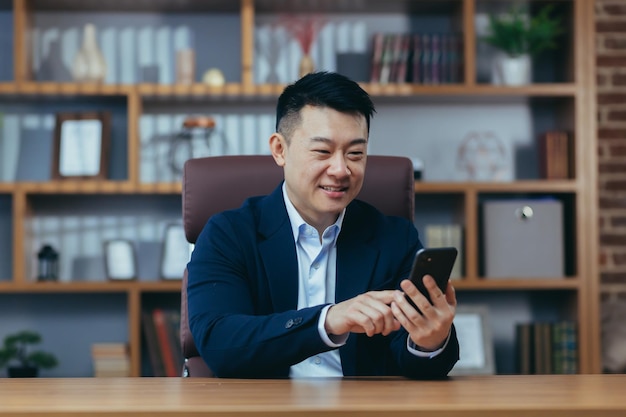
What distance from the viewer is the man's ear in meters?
1.86

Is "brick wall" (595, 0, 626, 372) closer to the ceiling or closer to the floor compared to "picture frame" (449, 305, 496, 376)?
closer to the ceiling

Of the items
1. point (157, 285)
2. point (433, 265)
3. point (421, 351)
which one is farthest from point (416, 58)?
point (433, 265)

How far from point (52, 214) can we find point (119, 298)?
0.43m

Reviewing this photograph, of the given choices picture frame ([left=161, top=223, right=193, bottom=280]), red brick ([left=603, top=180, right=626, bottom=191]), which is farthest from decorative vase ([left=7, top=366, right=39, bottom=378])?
red brick ([left=603, top=180, right=626, bottom=191])

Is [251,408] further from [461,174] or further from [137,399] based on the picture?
[461,174]

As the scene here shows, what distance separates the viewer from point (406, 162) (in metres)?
1.98

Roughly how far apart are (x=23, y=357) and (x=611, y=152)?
2.47 meters

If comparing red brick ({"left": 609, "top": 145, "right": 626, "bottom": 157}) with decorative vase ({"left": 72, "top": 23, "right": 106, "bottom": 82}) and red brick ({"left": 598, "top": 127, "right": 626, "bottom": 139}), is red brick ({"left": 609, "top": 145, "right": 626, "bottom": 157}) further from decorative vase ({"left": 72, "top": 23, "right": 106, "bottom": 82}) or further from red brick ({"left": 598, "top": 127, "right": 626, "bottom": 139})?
decorative vase ({"left": 72, "top": 23, "right": 106, "bottom": 82})

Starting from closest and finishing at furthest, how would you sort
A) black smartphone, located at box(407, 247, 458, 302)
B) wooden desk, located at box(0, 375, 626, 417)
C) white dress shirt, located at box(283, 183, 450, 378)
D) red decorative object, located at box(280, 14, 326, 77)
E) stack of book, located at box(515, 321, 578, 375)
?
wooden desk, located at box(0, 375, 626, 417)
black smartphone, located at box(407, 247, 458, 302)
white dress shirt, located at box(283, 183, 450, 378)
stack of book, located at box(515, 321, 578, 375)
red decorative object, located at box(280, 14, 326, 77)

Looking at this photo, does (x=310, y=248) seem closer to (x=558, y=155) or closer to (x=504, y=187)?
(x=504, y=187)

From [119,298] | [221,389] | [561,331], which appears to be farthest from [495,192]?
[221,389]

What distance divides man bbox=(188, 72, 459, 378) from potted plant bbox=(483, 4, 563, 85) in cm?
196

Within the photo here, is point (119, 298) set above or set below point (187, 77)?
below

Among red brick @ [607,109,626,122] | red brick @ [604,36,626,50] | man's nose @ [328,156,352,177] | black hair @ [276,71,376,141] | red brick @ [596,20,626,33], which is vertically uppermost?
red brick @ [596,20,626,33]
